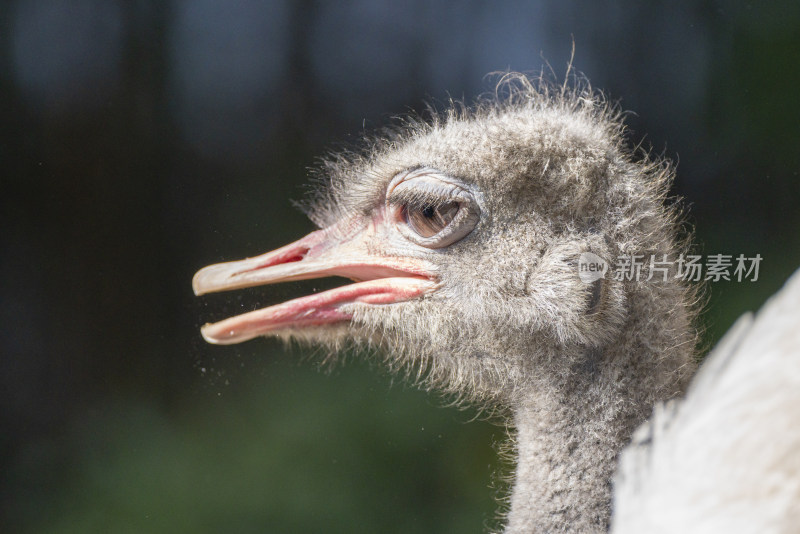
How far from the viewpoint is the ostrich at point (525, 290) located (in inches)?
46.4

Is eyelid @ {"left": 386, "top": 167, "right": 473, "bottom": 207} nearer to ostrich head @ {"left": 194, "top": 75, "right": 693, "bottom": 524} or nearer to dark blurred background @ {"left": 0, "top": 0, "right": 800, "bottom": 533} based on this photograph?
ostrich head @ {"left": 194, "top": 75, "right": 693, "bottom": 524}

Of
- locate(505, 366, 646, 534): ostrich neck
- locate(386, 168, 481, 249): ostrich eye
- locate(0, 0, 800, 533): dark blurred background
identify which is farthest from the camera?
locate(0, 0, 800, 533): dark blurred background

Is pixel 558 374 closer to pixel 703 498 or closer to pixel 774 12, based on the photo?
pixel 703 498

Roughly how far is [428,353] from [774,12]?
178 cm

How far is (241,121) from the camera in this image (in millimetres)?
2332

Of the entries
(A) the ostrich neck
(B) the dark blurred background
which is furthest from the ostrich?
(B) the dark blurred background

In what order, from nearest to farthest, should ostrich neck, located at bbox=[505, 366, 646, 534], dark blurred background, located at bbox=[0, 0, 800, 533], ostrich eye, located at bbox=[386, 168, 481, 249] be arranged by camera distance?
1. ostrich neck, located at bbox=[505, 366, 646, 534]
2. ostrich eye, located at bbox=[386, 168, 481, 249]
3. dark blurred background, located at bbox=[0, 0, 800, 533]

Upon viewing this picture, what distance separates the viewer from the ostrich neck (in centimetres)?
113

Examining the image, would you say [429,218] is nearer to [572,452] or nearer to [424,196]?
[424,196]

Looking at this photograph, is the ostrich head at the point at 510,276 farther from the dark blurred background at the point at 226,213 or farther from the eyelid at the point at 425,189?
the dark blurred background at the point at 226,213

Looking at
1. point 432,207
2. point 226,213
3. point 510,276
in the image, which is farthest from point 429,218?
point 226,213

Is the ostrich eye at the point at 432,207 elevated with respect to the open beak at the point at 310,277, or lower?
elevated

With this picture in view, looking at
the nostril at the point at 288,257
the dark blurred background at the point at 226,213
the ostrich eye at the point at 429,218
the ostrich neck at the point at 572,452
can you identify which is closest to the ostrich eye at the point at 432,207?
the ostrich eye at the point at 429,218

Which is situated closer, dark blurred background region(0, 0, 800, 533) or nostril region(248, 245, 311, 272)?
nostril region(248, 245, 311, 272)
